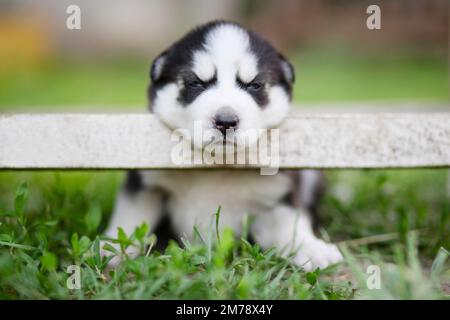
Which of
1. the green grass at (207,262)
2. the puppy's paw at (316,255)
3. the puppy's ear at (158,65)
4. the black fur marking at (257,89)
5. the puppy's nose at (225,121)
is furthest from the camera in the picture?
the puppy's ear at (158,65)

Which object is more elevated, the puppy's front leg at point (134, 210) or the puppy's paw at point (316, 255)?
the puppy's front leg at point (134, 210)

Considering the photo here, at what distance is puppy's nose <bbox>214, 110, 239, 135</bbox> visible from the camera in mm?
2524

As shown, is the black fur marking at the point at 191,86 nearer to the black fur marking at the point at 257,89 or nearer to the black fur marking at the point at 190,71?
the black fur marking at the point at 190,71

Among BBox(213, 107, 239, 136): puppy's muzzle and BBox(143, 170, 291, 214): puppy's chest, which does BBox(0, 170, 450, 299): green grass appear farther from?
BBox(213, 107, 239, 136): puppy's muzzle

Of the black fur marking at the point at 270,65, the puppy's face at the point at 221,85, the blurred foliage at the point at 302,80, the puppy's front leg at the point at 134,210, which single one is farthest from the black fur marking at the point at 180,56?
the blurred foliage at the point at 302,80

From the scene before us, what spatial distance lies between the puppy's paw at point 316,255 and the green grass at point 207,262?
0.06 meters

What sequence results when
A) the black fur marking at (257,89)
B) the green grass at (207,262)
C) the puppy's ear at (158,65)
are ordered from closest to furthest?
the green grass at (207,262)
the black fur marking at (257,89)
the puppy's ear at (158,65)

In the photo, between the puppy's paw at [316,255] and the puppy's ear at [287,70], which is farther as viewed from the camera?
the puppy's ear at [287,70]

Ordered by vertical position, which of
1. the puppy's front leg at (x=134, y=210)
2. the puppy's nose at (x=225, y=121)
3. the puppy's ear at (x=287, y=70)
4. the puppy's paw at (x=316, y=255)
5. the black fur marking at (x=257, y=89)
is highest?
the puppy's ear at (x=287, y=70)

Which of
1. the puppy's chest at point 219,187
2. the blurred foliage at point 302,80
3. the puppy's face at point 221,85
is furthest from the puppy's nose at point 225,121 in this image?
the blurred foliage at point 302,80

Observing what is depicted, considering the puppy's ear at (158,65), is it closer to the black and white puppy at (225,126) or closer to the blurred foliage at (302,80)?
the black and white puppy at (225,126)

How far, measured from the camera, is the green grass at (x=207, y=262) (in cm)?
213

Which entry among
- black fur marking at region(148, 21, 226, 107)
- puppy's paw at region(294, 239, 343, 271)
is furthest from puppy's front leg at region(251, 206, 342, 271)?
black fur marking at region(148, 21, 226, 107)

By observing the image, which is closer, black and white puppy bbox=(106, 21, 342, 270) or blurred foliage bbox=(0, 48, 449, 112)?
black and white puppy bbox=(106, 21, 342, 270)
